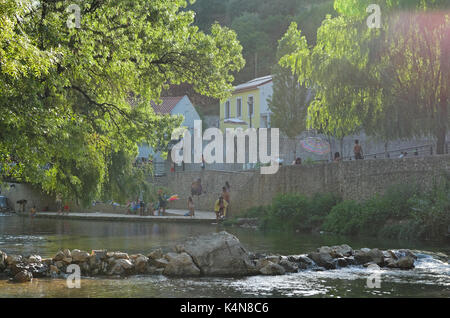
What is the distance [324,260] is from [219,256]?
2.72 metres

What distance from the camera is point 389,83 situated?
2527 cm

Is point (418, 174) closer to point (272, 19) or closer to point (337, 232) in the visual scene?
point (337, 232)

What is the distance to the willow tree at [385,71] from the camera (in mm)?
23359

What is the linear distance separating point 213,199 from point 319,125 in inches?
485

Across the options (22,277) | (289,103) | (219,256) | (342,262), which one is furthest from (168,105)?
(22,277)

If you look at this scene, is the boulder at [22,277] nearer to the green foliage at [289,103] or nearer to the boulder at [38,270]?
the boulder at [38,270]

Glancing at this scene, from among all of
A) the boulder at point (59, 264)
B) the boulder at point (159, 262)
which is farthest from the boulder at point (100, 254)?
the boulder at point (159, 262)

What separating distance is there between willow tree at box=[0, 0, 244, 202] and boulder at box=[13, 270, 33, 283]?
1858 mm

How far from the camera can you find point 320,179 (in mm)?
29812

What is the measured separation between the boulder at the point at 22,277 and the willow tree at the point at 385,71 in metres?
16.6

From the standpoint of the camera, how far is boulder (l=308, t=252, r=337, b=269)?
48.4ft

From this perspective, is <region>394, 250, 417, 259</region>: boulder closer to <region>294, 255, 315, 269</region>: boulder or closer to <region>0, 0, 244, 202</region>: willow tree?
<region>294, 255, 315, 269</region>: boulder
